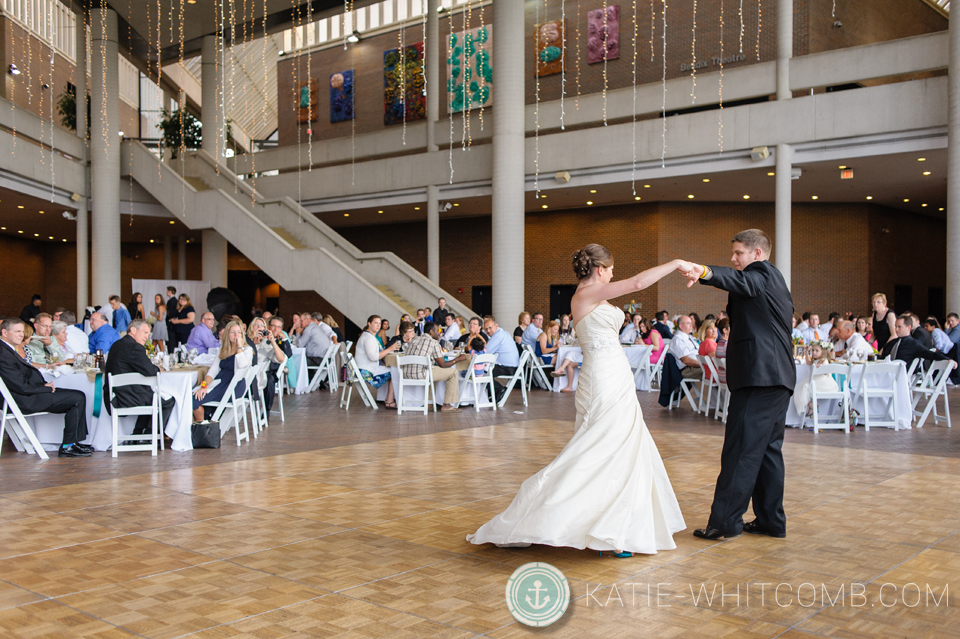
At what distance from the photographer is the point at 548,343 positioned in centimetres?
1257

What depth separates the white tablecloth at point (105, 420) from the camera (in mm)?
6809

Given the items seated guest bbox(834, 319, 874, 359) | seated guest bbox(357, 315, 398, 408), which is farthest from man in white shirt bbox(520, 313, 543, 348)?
seated guest bbox(834, 319, 874, 359)

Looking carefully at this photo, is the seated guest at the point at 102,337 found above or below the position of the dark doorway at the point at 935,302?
below

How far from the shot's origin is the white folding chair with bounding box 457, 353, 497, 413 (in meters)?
9.47

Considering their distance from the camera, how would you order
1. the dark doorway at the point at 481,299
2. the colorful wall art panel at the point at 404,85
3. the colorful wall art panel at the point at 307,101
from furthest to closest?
the colorful wall art panel at the point at 307,101, the dark doorway at the point at 481,299, the colorful wall art panel at the point at 404,85

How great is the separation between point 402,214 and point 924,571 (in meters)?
20.0

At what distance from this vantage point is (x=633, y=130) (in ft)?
53.2

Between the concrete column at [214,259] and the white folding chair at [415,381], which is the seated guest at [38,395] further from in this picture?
the concrete column at [214,259]

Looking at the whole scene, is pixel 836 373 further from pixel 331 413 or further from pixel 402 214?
pixel 402 214

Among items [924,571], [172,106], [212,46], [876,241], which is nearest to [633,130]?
[876,241]

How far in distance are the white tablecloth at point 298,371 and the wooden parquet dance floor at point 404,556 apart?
16.8ft

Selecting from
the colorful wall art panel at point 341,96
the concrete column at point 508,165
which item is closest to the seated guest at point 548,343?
the concrete column at point 508,165

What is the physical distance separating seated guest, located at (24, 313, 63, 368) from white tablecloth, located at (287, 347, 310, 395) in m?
3.50

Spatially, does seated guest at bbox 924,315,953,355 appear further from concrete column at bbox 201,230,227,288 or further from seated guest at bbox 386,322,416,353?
concrete column at bbox 201,230,227,288
